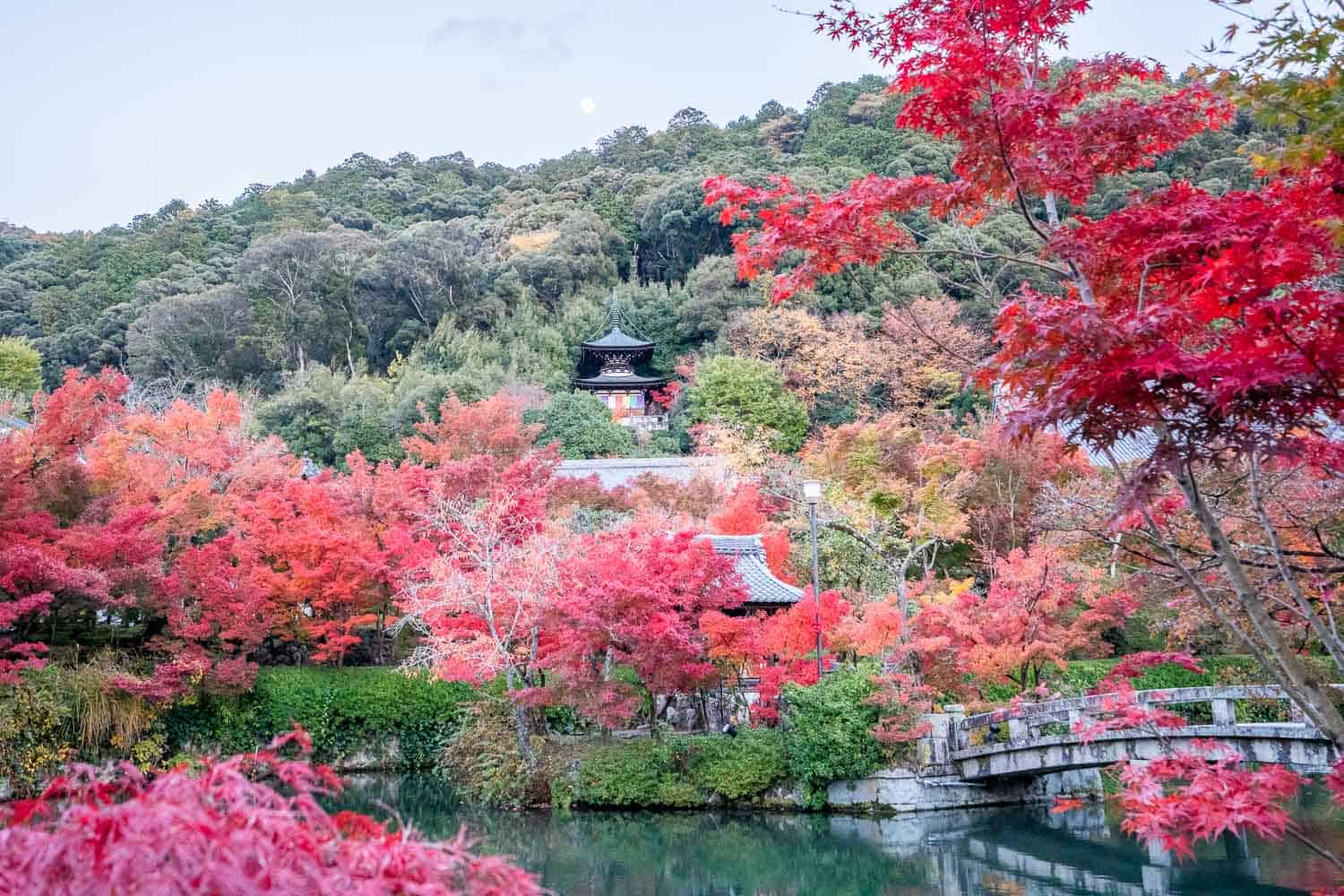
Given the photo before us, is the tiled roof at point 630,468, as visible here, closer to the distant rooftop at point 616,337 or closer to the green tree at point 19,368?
the distant rooftop at point 616,337

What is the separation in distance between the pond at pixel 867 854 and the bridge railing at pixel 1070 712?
1.07 metres

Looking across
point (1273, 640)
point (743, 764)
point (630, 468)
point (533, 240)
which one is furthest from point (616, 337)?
point (1273, 640)

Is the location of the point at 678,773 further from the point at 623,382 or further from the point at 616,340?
the point at 616,340

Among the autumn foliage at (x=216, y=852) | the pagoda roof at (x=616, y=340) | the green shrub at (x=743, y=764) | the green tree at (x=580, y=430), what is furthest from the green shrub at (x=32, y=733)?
the pagoda roof at (x=616, y=340)

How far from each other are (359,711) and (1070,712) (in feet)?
36.4

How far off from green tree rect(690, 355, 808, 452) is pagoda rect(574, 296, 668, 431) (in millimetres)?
6229

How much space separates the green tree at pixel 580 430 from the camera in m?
27.0

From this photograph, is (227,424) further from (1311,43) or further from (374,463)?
(1311,43)

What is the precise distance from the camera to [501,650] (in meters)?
13.0

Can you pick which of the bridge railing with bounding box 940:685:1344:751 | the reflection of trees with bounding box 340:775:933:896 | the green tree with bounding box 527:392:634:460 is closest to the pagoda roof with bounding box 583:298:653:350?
the green tree with bounding box 527:392:634:460

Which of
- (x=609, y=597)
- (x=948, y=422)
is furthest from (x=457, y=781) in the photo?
(x=948, y=422)

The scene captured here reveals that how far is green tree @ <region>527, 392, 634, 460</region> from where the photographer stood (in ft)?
88.5

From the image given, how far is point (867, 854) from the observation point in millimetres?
10586

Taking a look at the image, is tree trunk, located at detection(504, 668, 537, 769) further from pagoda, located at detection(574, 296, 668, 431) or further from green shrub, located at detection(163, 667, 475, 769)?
pagoda, located at detection(574, 296, 668, 431)
